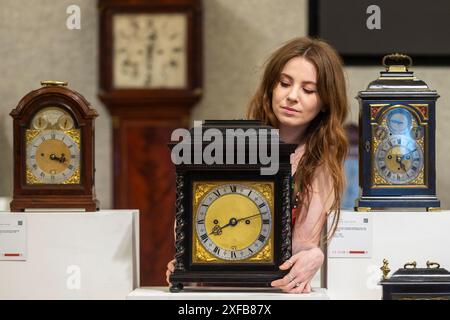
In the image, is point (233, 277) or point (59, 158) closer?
point (233, 277)

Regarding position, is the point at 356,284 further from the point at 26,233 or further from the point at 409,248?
the point at 26,233

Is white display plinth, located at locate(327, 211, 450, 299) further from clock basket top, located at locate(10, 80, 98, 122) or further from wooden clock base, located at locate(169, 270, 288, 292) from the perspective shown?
clock basket top, located at locate(10, 80, 98, 122)

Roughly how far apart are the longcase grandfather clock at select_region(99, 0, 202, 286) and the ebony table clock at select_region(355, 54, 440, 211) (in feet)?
7.68

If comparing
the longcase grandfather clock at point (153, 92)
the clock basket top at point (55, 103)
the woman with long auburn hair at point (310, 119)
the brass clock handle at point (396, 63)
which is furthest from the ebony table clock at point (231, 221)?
the longcase grandfather clock at point (153, 92)

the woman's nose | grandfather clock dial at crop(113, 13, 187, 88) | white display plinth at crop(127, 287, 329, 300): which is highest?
grandfather clock dial at crop(113, 13, 187, 88)

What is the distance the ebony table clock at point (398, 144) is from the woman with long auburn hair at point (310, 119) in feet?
0.64

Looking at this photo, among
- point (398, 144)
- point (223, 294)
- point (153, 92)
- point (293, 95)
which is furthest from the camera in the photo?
point (153, 92)

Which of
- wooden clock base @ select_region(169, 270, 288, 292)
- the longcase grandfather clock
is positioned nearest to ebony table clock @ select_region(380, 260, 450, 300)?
wooden clock base @ select_region(169, 270, 288, 292)

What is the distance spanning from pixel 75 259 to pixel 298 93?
2.51ft

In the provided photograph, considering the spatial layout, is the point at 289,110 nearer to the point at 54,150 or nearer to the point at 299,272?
the point at 299,272

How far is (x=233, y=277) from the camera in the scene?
7.32ft

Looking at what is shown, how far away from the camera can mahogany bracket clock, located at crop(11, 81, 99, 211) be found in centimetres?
262

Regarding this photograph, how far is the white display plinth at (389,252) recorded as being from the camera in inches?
102

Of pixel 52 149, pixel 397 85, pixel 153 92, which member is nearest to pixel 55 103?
pixel 52 149
